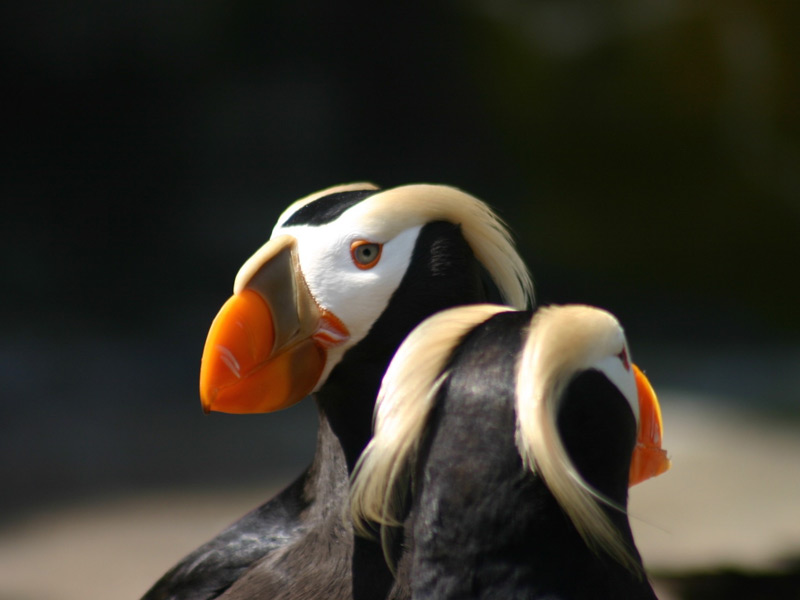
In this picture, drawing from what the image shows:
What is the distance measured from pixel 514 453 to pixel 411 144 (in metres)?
4.70

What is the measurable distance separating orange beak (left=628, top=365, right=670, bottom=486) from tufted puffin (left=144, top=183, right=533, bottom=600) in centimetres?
41

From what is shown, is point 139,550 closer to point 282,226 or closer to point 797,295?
point 282,226

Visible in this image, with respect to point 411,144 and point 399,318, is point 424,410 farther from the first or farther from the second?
point 411,144

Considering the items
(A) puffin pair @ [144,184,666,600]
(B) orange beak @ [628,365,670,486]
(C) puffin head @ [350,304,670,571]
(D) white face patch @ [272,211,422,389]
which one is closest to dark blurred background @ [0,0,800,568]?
(A) puffin pair @ [144,184,666,600]

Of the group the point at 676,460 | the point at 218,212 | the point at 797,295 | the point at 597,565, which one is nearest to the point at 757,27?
the point at 797,295

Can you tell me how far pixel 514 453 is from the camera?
1087 mm

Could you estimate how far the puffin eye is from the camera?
156 centimetres

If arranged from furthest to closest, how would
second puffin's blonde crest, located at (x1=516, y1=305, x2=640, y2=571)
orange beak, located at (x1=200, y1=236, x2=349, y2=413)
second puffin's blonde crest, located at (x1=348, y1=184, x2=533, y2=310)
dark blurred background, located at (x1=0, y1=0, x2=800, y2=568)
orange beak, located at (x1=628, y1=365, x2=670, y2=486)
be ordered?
dark blurred background, located at (x1=0, y1=0, x2=800, y2=568)
second puffin's blonde crest, located at (x1=348, y1=184, x2=533, y2=310)
orange beak, located at (x1=200, y1=236, x2=349, y2=413)
orange beak, located at (x1=628, y1=365, x2=670, y2=486)
second puffin's blonde crest, located at (x1=516, y1=305, x2=640, y2=571)

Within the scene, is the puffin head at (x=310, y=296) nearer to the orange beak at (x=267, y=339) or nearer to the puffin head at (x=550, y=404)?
the orange beak at (x=267, y=339)

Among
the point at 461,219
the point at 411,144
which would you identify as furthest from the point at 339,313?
the point at 411,144

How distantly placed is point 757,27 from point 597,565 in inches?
186

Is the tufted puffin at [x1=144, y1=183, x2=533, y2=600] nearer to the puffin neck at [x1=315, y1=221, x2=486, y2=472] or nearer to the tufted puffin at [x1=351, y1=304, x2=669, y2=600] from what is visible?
the puffin neck at [x1=315, y1=221, x2=486, y2=472]

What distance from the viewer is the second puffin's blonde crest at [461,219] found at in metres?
1.59

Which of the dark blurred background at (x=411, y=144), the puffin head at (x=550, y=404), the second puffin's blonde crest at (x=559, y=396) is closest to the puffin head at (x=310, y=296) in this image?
the puffin head at (x=550, y=404)
